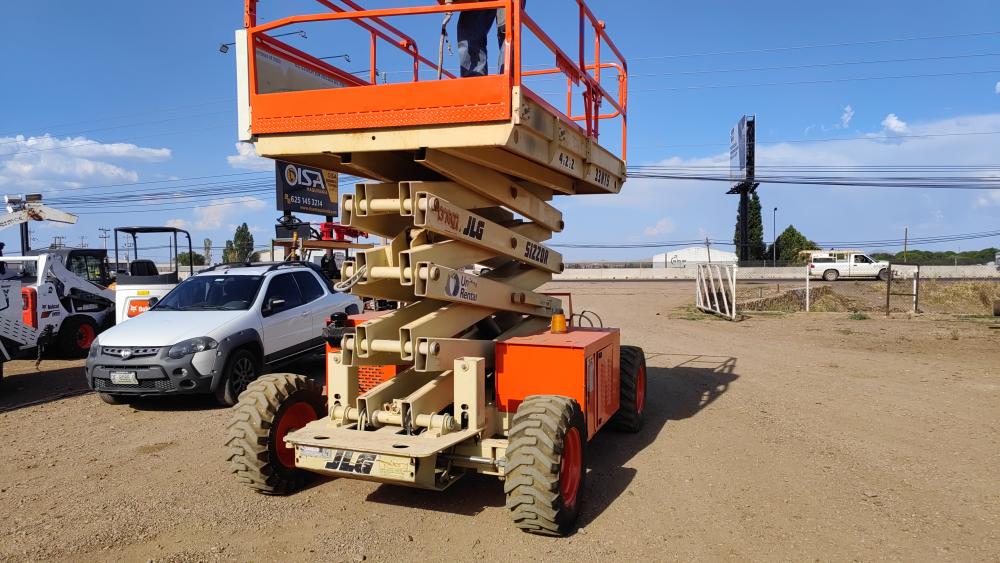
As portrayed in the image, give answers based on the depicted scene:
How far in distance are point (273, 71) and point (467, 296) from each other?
7.58ft

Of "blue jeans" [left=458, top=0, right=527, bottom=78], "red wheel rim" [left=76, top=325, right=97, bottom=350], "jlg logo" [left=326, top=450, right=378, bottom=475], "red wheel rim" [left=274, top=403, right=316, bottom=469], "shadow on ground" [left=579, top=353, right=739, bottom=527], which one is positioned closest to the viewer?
"jlg logo" [left=326, top=450, right=378, bottom=475]

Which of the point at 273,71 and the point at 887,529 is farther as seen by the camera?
the point at 273,71

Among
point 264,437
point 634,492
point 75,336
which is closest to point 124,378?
point 264,437

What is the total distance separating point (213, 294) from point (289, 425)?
16.3 ft

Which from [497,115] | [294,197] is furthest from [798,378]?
[294,197]

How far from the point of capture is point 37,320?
11.5 m

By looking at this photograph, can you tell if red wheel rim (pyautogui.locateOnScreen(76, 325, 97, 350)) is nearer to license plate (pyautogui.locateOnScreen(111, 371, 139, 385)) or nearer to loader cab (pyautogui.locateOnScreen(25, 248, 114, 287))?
loader cab (pyautogui.locateOnScreen(25, 248, 114, 287))

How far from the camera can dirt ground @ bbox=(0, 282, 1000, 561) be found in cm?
427

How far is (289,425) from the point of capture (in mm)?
5246

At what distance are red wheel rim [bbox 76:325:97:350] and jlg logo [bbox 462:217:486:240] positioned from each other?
12090 mm

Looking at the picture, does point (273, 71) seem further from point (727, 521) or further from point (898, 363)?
point (898, 363)

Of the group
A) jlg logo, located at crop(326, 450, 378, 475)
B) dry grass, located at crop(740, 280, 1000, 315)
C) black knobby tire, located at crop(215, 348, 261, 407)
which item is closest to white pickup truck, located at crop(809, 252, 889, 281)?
dry grass, located at crop(740, 280, 1000, 315)

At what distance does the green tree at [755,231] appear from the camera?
64375 mm

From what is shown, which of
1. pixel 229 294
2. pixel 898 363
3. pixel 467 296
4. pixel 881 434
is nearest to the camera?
pixel 467 296
